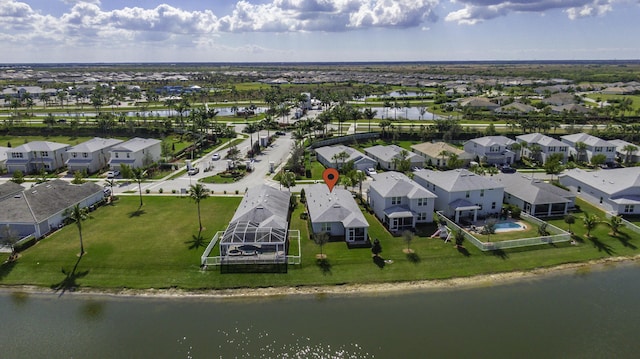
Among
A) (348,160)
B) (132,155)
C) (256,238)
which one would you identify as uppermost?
(132,155)

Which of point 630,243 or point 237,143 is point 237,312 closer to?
point 630,243

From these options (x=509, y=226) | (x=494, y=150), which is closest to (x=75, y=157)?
(x=509, y=226)

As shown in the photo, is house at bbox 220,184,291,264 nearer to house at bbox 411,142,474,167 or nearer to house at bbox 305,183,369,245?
house at bbox 305,183,369,245

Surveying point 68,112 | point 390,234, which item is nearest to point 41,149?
point 390,234

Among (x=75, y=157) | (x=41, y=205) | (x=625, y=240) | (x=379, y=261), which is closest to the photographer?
(x=379, y=261)

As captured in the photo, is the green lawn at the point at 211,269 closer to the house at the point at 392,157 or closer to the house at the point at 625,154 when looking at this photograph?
the house at the point at 392,157

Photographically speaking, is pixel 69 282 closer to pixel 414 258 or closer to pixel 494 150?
pixel 414 258

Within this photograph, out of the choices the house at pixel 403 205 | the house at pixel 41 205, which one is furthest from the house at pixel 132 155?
the house at pixel 403 205
